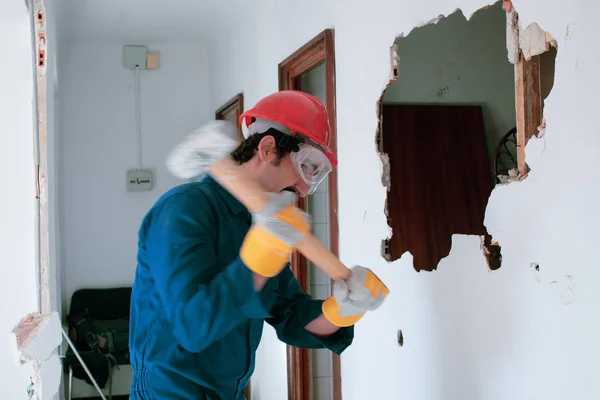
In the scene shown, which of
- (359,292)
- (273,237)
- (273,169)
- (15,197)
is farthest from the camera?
(15,197)

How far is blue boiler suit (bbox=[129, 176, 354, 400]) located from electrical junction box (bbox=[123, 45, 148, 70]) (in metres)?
4.58

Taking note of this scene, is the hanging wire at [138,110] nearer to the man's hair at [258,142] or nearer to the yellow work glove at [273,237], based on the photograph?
the man's hair at [258,142]

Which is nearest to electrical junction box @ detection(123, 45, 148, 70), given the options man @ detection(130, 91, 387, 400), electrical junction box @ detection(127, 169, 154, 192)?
electrical junction box @ detection(127, 169, 154, 192)

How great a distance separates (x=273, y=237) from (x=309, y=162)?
0.44 metres

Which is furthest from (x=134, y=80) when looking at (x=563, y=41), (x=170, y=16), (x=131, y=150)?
(x=563, y=41)

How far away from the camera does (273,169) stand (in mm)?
1465

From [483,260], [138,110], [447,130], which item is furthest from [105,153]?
[483,260]

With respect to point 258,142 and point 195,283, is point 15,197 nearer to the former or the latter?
point 258,142

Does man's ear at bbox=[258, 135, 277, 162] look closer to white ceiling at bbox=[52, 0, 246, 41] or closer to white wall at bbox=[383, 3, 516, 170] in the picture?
white wall at bbox=[383, 3, 516, 170]

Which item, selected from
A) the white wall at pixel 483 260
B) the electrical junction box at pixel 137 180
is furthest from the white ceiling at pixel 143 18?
the white wall at pixel 483 260

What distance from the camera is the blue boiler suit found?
3.87ft

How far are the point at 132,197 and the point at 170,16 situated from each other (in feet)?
5.75

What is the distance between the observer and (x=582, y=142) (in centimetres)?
119

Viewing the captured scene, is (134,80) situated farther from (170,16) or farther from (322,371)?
(322,371)
